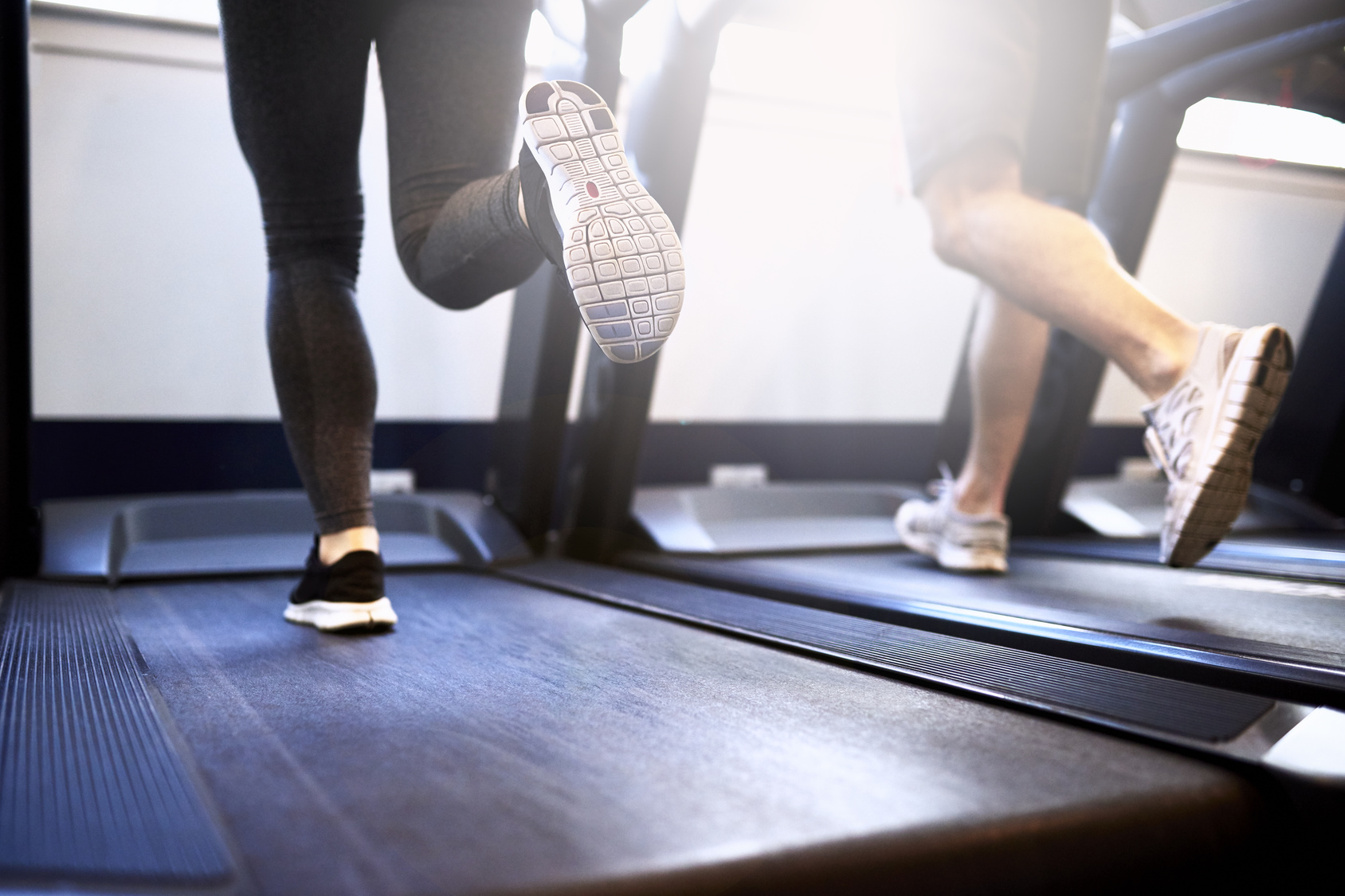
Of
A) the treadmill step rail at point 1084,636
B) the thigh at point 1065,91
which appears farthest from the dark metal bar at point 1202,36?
the treadmill step rail at point 1084,636

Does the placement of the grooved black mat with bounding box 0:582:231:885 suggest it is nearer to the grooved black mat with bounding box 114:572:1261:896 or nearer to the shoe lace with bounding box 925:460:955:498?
the grooved black mat with bounding box 114:572:1261:896

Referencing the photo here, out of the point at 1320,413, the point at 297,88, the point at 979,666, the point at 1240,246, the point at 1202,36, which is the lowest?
the point at 979,666

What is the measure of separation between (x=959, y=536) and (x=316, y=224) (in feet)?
3.44

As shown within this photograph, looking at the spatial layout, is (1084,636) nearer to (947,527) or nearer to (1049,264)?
(1049,264)

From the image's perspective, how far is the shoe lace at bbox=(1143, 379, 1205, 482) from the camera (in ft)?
3.30

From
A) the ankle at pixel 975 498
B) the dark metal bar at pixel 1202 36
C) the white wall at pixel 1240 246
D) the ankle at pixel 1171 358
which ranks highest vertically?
the dark metal bar at pixel 1202 36

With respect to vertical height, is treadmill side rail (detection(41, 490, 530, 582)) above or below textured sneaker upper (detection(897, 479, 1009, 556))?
below

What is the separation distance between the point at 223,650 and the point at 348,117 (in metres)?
0.51

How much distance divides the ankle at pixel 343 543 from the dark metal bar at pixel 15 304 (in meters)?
0.54

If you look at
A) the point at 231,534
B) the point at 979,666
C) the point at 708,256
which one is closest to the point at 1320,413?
the point at 708,256

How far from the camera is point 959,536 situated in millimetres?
1539

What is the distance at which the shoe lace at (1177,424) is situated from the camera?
1007mm

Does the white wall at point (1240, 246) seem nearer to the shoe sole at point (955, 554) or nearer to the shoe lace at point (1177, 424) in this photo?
the shoe sole at point (955, 554)

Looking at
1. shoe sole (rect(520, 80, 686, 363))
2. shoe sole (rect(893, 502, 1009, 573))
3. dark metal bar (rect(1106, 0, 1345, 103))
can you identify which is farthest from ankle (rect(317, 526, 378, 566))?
dark metal bar (rect(1106, 0, 1345, 103))
